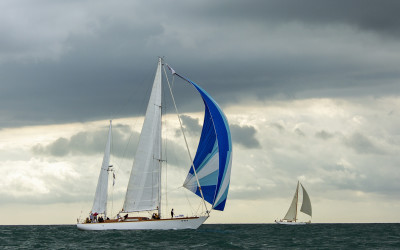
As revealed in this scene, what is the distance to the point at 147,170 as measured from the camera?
63.1 metres

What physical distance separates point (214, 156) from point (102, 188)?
17.9m

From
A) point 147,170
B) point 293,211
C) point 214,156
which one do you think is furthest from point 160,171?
point 293,211

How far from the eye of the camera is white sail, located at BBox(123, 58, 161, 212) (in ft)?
207

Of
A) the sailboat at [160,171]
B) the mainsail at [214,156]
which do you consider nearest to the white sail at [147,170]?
the sailboat at [160,171]

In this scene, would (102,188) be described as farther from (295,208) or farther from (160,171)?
(295,208)

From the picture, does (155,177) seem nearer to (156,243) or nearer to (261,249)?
(156,243)

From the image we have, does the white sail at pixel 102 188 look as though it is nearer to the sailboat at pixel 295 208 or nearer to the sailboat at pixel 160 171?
the sailboat at pixel 160 171

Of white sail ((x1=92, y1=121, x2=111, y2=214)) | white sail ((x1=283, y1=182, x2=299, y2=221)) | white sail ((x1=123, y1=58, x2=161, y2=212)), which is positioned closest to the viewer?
white sail ((x1=123, y1=58, x2=161, y2=212))

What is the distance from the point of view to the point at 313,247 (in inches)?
2077

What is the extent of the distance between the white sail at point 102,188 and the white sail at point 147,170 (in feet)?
26.4

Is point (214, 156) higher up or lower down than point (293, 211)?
lower down

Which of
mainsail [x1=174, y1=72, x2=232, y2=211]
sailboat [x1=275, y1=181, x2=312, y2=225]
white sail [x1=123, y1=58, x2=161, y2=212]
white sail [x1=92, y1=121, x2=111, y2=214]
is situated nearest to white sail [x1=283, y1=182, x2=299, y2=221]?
sailboat [x1=275, y1=181, x2=312, y2=225]

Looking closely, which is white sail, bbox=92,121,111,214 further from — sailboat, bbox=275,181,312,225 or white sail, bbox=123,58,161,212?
sailboat, bbox=275,181,312,225

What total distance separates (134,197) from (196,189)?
289 inches
